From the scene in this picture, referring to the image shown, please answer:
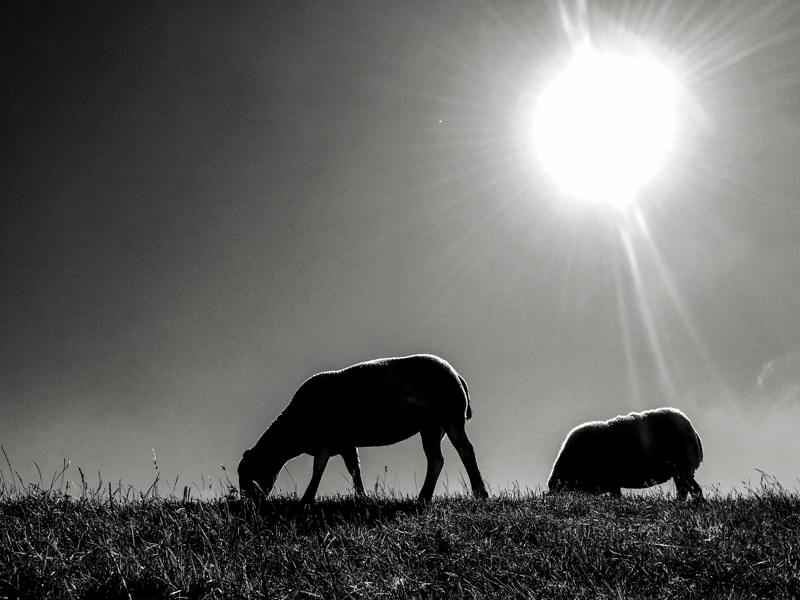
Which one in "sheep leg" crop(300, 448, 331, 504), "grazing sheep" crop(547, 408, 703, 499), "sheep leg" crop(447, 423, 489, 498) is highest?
"grazing sheep" crop(547, 408, 703, 499)

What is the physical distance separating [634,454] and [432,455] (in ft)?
21.8

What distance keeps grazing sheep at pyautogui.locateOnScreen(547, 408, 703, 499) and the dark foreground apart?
25.7ft

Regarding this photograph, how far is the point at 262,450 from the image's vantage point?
35.3ft

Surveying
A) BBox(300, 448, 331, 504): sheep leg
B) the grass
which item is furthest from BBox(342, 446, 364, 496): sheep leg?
the grass

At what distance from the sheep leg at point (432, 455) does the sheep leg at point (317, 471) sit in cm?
181

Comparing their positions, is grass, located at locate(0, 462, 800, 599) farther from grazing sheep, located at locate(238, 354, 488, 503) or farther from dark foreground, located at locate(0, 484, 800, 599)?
grazing sheep, located at locate(238, 354, 488, 503)

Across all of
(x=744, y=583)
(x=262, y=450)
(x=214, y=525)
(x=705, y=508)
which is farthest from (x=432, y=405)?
(x=744, y=583)

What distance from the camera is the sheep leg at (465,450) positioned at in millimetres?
9938

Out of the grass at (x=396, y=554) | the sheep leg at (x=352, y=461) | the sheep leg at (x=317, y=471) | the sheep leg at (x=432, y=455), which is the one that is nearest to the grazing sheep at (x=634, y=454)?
the sheep leg at (x=432, y=455)

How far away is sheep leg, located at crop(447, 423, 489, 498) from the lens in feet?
32.6

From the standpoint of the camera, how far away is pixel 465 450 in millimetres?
10094

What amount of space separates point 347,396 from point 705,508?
20.2 feet

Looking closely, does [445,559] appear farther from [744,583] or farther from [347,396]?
[347,396]

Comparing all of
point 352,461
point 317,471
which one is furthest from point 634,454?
point 317,471
